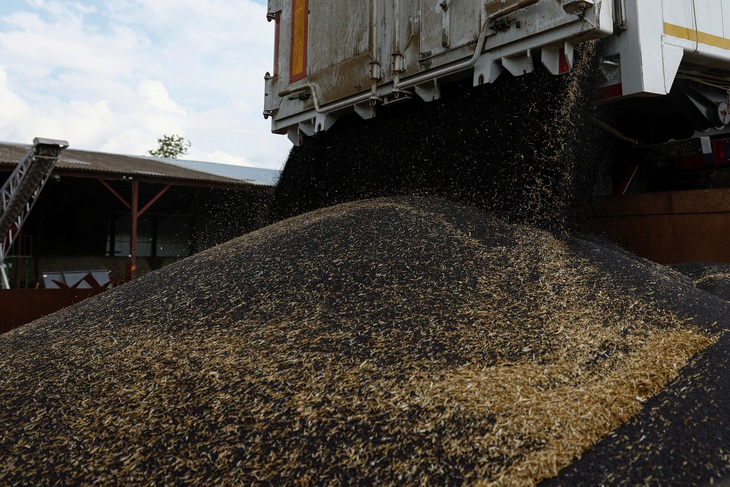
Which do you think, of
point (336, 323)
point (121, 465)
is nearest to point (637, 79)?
point (336, 323)

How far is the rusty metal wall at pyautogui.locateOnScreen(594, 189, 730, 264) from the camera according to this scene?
3855 mm

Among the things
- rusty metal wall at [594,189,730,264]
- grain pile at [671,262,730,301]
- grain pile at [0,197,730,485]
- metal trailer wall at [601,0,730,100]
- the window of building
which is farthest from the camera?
the window of building

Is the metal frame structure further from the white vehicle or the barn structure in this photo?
the white vehicle

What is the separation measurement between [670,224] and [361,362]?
2848 mm

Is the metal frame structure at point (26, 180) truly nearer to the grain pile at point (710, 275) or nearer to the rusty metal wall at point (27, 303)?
the rusty metal wall at point (27, 303)

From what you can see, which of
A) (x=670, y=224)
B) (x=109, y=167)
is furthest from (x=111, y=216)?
(x=670, y=224)

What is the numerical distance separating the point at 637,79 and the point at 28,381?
336cm

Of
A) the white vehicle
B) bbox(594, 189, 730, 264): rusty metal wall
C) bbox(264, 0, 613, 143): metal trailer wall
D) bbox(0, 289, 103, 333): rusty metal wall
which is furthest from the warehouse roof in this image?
bbox(594, 189, 730, 264): rusty metal wall

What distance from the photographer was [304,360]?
228cm

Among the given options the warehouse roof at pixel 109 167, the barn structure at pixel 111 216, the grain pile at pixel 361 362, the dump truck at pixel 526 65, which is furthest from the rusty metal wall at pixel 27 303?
the barn structure at pixel 111 216

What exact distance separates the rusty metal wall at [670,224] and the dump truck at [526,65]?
0.29 meters

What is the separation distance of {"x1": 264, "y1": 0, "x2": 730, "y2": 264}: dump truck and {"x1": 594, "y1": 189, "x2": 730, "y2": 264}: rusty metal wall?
29cm

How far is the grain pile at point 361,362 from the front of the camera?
6.02ft

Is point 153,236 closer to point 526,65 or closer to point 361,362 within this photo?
point 526,65
